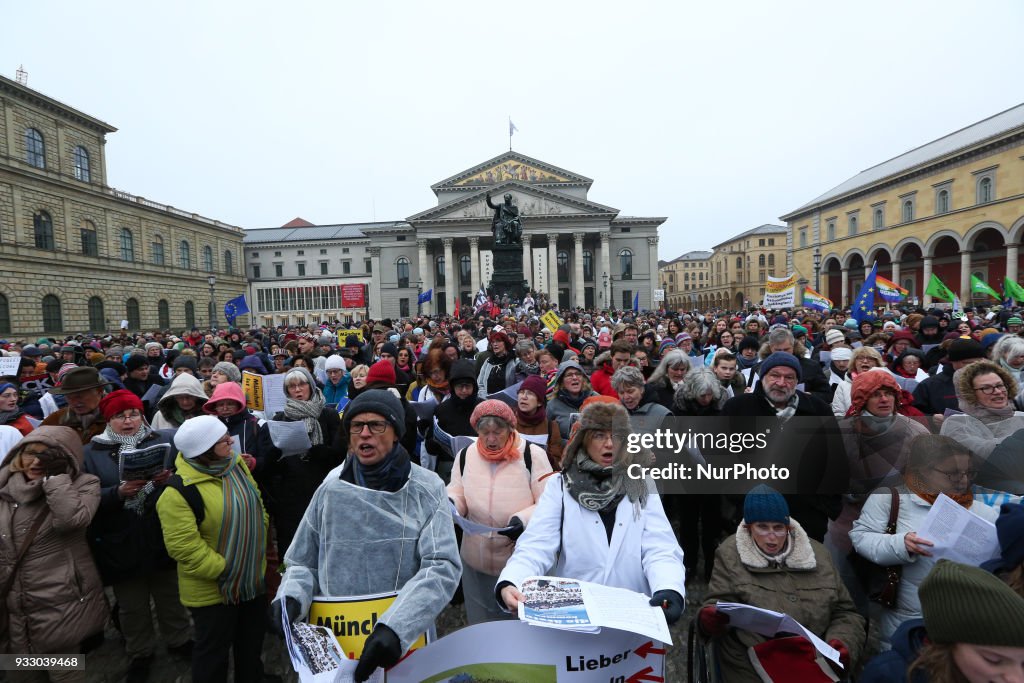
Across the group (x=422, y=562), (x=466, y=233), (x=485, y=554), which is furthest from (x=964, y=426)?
(x=466, y=233)

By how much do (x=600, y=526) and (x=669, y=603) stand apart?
18.2 inches

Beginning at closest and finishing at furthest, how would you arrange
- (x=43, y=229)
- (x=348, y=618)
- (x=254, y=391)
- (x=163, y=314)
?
(x=348, y=618) < (x=254, y=391) < (x=43, y=229) < (x=163, y=314)

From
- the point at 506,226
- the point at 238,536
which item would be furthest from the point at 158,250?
the point at 238,536

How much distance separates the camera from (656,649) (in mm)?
2338

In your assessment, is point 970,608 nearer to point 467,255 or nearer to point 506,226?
point 506,226

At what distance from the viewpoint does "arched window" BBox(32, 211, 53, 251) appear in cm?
3656

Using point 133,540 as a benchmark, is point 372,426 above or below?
above

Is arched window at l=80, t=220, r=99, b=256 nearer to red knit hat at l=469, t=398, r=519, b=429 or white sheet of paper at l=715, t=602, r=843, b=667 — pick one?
red knit hat at l=469, t=398, r=519, b=429

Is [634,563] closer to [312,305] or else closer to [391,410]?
[391,410]

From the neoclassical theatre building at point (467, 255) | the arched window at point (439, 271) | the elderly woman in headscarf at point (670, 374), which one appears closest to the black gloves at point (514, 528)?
the elderly woman in headscarf at point (670, 374)

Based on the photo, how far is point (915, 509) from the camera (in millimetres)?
2816

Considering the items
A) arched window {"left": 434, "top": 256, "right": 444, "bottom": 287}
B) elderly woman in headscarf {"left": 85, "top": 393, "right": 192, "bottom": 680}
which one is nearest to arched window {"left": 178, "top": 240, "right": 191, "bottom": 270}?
arched window {"left": 434, "top": 256, "right": 444, "bottom": 287}

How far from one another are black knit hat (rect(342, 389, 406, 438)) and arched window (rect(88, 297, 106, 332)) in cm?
4947

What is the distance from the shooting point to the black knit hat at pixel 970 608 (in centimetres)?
163
